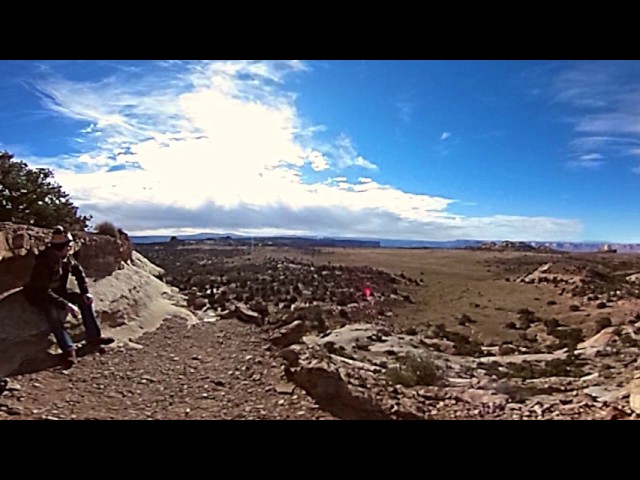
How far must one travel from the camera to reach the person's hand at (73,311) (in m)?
3.62

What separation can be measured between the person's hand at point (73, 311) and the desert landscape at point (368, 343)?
0.34 metres

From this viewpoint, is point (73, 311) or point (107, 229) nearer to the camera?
point (73, 311)

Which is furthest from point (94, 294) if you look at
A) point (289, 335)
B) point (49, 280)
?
point (289, 335)

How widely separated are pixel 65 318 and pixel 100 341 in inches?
11.0

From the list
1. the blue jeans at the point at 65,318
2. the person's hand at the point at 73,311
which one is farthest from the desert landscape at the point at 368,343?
the person's hand at the point at 73,311

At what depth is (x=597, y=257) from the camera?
13.2ft

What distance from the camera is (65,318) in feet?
11.7

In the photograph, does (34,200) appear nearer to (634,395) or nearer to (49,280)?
(49,280)

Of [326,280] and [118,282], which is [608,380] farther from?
[118,282]

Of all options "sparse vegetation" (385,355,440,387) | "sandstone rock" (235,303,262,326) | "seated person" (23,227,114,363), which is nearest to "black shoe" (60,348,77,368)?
"seated person" (23,227,114,363)

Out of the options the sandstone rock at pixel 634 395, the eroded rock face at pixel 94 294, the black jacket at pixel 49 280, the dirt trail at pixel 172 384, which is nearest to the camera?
the sandstone rock at pixel 634 395

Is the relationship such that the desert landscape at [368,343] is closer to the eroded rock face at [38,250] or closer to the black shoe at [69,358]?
the black shoe at [69,358]
